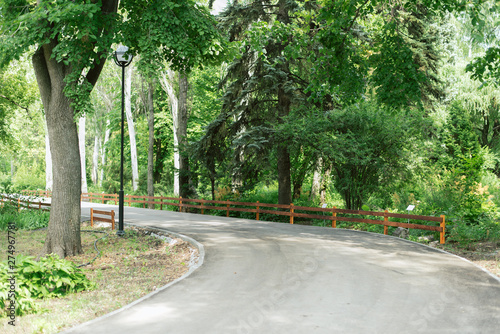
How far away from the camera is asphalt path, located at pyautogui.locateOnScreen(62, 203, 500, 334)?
6370 mm

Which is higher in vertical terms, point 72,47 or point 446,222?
point 72,47

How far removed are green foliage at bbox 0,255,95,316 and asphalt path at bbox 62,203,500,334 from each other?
1438 millimetres

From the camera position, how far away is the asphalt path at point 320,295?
6370 millimetres

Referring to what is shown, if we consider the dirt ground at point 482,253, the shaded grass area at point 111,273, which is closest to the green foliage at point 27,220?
the shaded grass area at point 111,273

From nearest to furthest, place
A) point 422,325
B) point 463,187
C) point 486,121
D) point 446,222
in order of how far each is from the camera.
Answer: point 422,325 → point 446,222 → point 463,187 → point 486,121

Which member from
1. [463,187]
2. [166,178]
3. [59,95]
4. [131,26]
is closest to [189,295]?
[59,95]

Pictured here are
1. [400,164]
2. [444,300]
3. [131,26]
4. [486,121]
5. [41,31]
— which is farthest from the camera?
[486,121]

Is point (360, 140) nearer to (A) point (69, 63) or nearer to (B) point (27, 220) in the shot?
(A) point (69, 63)

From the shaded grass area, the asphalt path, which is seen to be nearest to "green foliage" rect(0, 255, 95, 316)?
the shaded grass area

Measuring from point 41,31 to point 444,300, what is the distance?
11.2m

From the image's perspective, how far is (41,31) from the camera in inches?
447

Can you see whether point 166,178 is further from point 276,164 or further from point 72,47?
point 72,47

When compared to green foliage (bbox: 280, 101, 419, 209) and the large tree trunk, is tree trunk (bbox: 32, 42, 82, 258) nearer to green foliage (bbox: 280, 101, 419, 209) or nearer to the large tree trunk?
green foliage (bbox: 280, 101, 419, 209)

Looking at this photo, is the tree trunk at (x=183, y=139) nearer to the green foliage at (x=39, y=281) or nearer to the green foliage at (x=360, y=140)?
the green foliage at (x=360, y=140)
